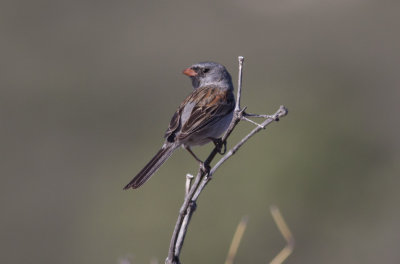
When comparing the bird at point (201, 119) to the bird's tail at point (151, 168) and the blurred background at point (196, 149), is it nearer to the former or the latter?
the bird's tail at point (151, 168)

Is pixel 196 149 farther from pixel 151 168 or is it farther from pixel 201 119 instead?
pixel 151 168

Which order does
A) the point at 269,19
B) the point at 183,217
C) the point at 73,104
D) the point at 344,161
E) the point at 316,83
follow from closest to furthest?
the point at 183,217 < the point at 344,161 < the point at 316,83 < the point at 73,104 < the point at 269,19

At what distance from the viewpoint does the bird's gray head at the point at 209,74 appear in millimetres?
5594

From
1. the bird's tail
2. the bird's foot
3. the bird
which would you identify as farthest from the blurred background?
the bird's foot

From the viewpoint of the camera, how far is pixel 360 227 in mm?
9180

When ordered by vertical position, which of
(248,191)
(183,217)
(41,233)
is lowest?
(41,233)

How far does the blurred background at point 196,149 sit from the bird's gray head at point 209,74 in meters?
3.17

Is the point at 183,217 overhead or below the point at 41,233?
overhead

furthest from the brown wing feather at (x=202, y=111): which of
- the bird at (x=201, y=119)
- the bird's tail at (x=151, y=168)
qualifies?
the bird's tail at (x=151, y=168)

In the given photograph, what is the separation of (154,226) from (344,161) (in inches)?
103

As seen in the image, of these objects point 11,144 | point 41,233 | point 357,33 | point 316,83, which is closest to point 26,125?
point 11,144

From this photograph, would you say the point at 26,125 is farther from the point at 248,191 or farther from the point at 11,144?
the point at 248,191

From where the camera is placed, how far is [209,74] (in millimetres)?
5617

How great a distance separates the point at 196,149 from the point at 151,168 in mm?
5806
